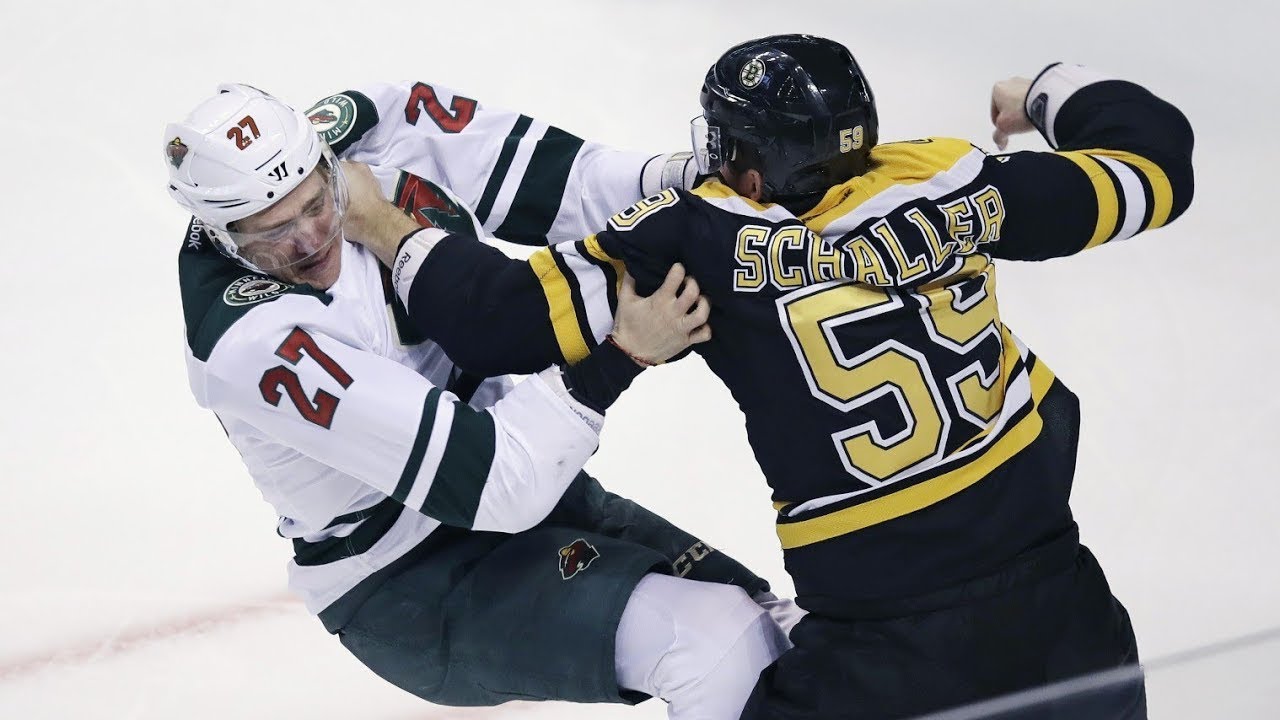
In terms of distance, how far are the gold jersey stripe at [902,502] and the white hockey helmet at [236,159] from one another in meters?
0.87

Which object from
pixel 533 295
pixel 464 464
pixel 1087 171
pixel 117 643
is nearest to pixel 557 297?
pixel 533 295

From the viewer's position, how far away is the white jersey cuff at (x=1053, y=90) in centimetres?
228

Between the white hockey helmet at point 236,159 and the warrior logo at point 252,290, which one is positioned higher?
the white hockey helmet at point 236,159

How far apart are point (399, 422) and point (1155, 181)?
1158mm

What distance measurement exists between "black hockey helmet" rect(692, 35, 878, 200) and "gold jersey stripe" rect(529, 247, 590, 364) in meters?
0.28

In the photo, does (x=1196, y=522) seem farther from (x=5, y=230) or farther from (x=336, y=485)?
(x=5, y=230)

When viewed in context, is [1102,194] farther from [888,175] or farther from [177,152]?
[177,152]

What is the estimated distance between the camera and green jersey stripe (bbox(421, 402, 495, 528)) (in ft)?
6.59

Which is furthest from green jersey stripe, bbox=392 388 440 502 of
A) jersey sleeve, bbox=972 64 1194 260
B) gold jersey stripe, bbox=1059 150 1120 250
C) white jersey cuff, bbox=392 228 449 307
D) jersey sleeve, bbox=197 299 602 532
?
gold jersey stripe, bbox=1059 150 1120 250

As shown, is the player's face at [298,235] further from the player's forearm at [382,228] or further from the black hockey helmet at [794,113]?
the black hockey helmet at [794,113]

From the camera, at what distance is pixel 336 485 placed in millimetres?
2229

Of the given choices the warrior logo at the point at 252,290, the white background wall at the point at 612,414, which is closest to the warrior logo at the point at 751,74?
the warrior logo at the point at 252,290

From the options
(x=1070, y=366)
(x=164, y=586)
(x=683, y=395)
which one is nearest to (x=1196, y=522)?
(x=1070, y=366)

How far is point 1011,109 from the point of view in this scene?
2432 mm
